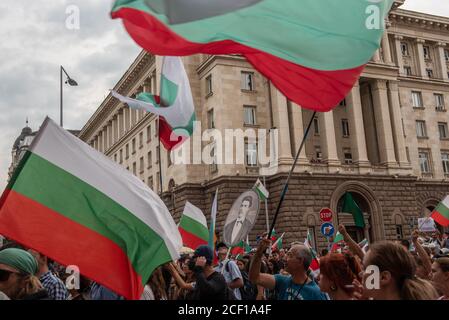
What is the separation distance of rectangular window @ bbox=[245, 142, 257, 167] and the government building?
0.07 meters

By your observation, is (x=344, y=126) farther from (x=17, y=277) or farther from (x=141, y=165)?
(x=17, y=277)

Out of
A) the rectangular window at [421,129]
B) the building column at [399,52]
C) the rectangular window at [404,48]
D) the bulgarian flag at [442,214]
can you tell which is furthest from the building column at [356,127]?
the bulgarian flag at [442,214]

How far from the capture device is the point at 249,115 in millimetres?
34344

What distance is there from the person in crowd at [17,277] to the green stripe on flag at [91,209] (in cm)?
47

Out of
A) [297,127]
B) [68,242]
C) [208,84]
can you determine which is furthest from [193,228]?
[208,84]

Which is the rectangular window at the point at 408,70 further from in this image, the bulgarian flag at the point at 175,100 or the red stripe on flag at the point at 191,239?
the red stripe on flag at the point at 191,239

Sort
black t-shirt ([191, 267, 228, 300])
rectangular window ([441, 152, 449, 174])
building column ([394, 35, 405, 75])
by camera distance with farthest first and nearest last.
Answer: building column ([394, 35, 405, 75]) < rectangular window ([441, 152, 449, 174]) < black t-shirt ([191, 267, 228, 300])

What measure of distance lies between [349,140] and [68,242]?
34696 millimetres

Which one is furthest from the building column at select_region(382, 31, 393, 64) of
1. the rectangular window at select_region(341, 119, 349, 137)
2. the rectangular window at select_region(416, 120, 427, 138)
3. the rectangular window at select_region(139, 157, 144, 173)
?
the rectangular window at select_region(139, 157, 144, 173)

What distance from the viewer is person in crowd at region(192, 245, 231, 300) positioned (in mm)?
5242

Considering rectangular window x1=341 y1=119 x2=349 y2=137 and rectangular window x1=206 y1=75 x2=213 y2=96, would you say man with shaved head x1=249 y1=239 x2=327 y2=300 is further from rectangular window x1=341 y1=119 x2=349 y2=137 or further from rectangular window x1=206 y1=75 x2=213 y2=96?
rectangular window x1=341 y1=119 x2=349 y2=137

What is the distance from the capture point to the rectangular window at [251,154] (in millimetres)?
32875

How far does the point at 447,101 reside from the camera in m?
42.8
